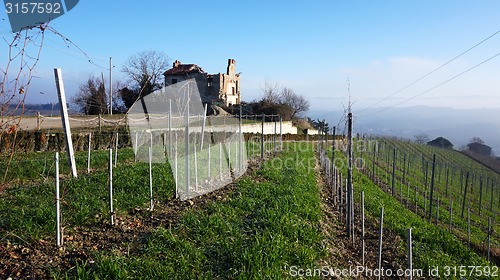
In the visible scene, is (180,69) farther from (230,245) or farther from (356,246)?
(230,245)

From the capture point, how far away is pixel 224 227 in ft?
19.3

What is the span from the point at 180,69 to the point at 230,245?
4493 centimetres

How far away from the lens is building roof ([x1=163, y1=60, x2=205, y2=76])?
150ft

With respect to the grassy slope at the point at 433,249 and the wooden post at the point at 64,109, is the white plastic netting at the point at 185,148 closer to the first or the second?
the wooden post at the point at 64,109

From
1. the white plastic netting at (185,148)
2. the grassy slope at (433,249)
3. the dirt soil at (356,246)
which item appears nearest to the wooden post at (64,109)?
the white plastic netting at (185,148)

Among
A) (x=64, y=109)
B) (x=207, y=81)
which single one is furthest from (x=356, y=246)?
(x=207, y=81)

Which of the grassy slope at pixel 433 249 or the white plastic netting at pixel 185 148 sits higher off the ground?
the white plastic netting at pixel 185 148

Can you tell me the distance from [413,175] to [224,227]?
23.6 meters

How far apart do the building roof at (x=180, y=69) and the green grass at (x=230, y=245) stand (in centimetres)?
3933

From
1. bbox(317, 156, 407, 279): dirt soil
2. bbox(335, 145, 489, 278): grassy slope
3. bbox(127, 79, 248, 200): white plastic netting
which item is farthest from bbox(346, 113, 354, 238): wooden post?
bbox(127, 79, 248, 200): white plastic netting

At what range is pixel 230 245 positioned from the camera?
5250 mm

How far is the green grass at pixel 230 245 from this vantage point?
4.34 meters

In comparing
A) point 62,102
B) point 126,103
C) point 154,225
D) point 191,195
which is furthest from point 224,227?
point 126,103

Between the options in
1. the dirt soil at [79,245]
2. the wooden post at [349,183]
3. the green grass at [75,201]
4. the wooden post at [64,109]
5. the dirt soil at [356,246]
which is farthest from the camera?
the wooden post at [64,109]
